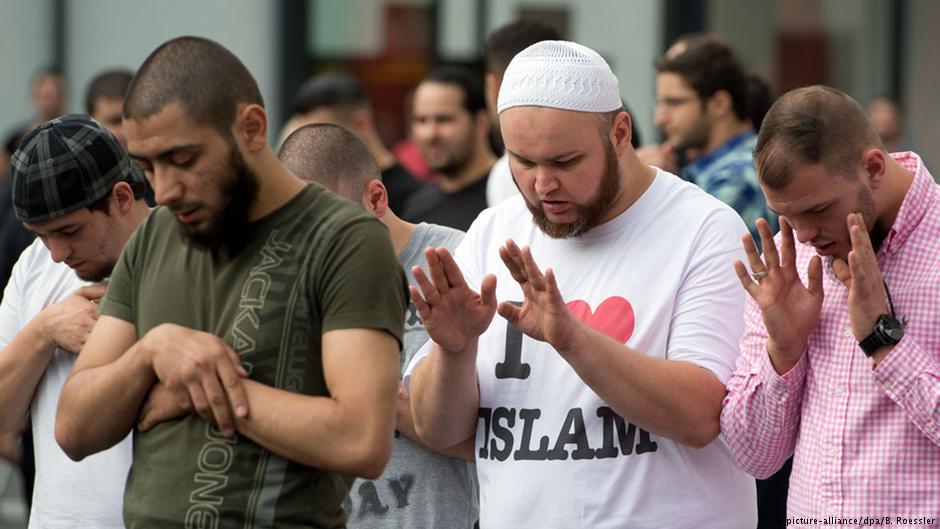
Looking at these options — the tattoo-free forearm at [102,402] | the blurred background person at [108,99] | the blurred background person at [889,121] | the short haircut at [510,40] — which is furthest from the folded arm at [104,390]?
the blurred background person at [889,121]

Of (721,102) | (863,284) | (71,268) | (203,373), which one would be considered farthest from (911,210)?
(721,102)

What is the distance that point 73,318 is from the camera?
3.89 m

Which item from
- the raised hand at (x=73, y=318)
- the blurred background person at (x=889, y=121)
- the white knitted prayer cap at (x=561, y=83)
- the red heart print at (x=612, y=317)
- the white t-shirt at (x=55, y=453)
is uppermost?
the white knitted prayer cap at (x=561, y=83)

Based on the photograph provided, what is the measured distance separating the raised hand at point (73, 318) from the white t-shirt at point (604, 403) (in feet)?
3.22

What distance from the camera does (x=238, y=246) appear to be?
318 cm

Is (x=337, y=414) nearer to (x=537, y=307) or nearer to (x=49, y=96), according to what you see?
(x=537, y=307)

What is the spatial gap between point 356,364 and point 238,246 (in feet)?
1.21

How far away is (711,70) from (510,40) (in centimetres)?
84

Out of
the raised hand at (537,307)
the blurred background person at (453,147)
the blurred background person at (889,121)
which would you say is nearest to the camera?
the raised hand at (537,307)

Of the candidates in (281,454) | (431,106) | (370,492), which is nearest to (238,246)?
(281,454)

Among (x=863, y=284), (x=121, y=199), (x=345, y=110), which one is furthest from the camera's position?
(x=345, y=110)

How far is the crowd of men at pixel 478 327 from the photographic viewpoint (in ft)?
10.1

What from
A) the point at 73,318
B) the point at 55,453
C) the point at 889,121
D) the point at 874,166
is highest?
the point at 874,166

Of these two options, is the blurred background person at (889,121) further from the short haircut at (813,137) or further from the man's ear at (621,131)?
the short haircut at (813,137)
